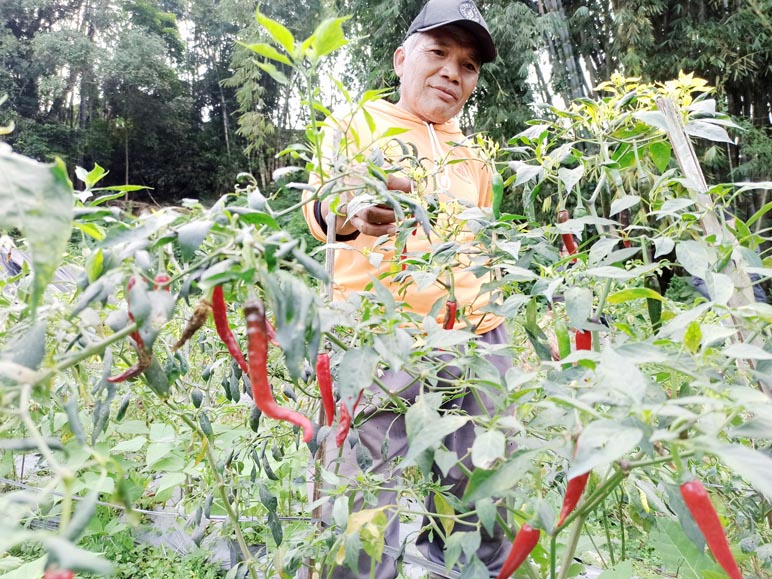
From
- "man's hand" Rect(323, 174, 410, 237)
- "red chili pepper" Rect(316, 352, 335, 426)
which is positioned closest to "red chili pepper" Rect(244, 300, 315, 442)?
"red chili pepper" Rect(316, 352, 335, 426)

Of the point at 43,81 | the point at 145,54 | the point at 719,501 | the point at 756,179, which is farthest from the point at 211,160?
the point at 719,501

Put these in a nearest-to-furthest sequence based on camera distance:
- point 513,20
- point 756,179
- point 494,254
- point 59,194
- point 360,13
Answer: point 59,194 < point 494,254 < point 756,179 < point 513,20 < point 360,13

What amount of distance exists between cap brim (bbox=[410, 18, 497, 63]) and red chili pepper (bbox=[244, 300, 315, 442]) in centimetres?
98

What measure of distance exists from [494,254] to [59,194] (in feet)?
1.86

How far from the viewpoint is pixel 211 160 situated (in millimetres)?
14789

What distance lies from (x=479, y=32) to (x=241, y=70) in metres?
11.6

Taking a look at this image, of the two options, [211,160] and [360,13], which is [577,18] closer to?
[360,13]

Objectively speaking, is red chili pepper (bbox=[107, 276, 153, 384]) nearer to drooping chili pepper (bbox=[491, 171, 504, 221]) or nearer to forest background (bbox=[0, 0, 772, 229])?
drooping chili pepper (bbox=[491, 171, 504, 221])

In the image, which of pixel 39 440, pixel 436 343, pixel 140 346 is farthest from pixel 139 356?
pixel 436 343

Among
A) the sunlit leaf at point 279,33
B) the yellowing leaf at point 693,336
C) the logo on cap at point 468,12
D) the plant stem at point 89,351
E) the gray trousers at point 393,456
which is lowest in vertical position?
the gray trousers at point 393,456

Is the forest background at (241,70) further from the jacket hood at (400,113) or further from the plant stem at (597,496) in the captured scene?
the plant stem at (597,496)

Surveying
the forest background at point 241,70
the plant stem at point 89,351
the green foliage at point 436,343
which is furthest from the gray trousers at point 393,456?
the forest background at point 241,70

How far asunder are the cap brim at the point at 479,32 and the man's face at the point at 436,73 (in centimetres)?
2

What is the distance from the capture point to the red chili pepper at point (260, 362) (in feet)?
1.46
